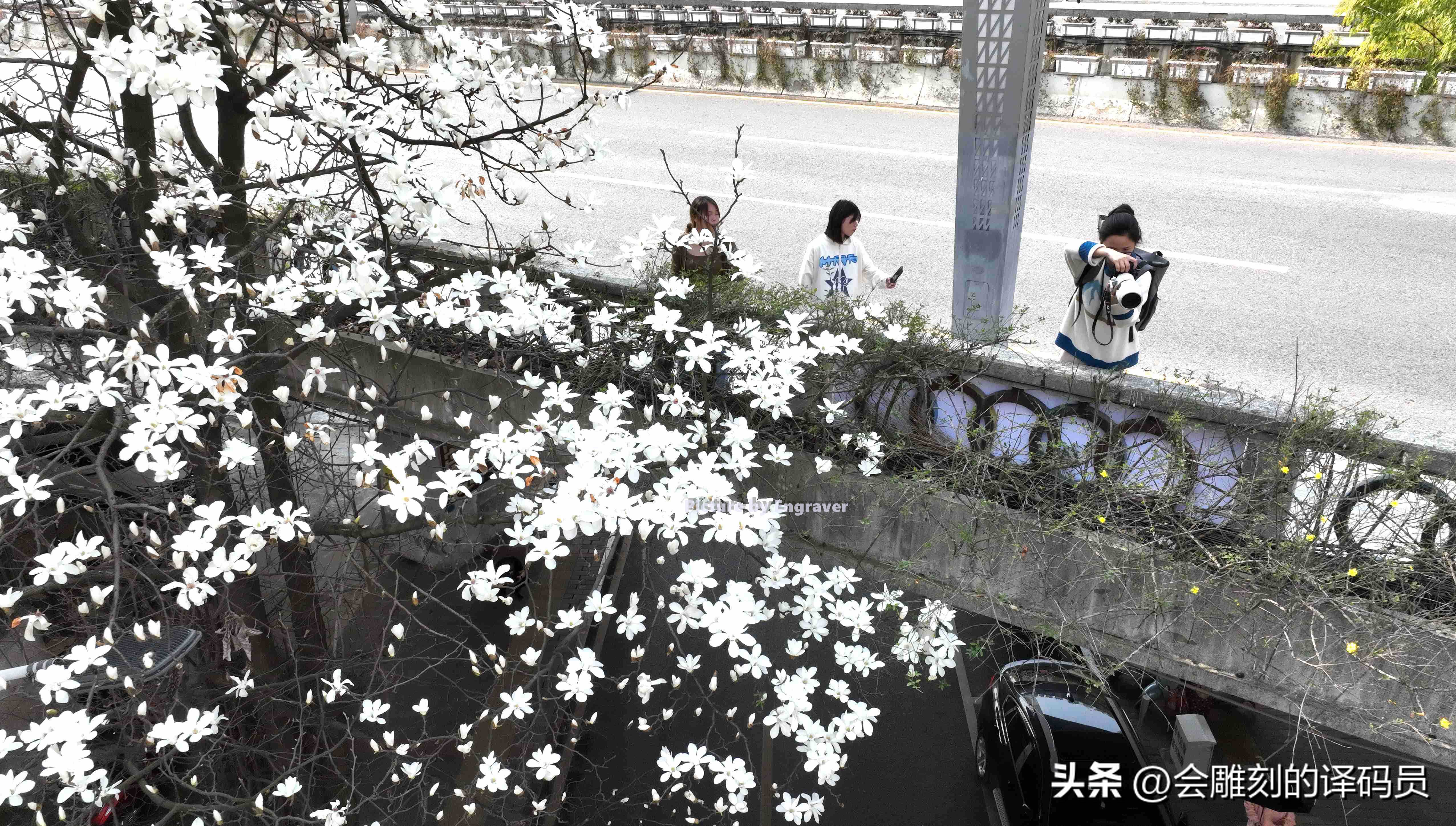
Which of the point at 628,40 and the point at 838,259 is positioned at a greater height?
the point at 628,40

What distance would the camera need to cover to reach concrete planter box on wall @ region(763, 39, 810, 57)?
15.8 m

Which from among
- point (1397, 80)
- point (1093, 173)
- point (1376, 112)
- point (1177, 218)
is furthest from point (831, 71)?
point (1397, 80)

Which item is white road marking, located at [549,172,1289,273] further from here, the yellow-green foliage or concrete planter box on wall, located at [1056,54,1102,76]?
the yellow-green foliage

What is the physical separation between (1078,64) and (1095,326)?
9771mm

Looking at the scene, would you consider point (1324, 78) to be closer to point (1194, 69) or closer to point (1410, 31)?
point (1410, 31)

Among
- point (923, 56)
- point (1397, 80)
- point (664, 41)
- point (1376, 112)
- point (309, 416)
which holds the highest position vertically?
point (664, 41)

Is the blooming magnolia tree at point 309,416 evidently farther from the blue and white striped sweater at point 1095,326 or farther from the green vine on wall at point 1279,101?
the green vine on wall at point 1279,101

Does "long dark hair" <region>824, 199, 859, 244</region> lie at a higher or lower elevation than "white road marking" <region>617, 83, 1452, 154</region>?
lower

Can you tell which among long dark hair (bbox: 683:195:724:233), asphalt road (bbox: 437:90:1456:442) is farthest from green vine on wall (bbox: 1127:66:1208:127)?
long dark hair (bbox: 683:195:724:233)

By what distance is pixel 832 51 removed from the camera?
15.6 metres

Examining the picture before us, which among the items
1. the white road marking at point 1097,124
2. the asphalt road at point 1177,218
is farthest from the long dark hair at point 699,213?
the white road marking at point 1097,124

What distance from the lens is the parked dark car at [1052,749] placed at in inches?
299

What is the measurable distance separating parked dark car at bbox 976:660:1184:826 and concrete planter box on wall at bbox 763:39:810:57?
10.9m

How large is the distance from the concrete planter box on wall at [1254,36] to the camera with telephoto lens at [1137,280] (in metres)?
10.0
